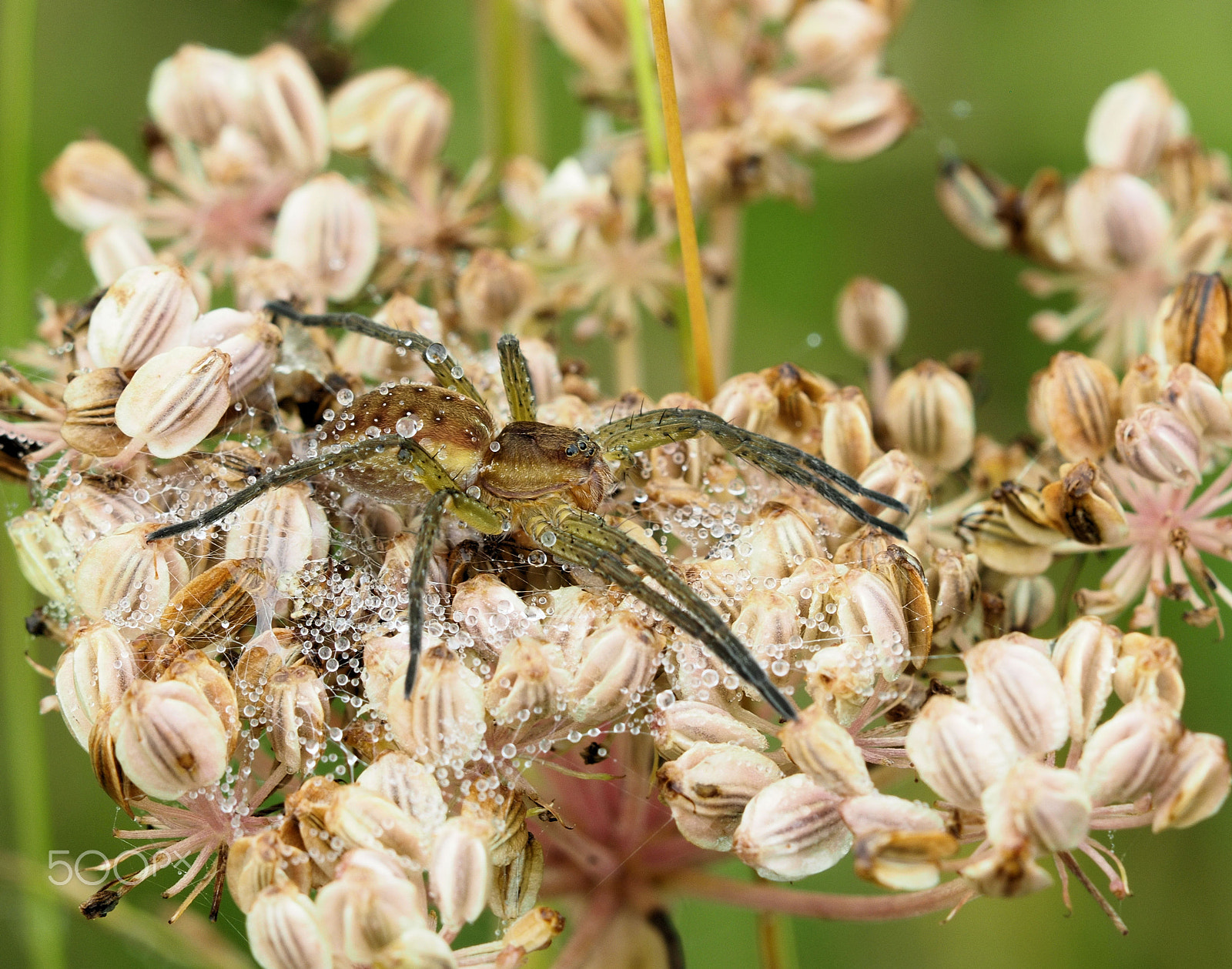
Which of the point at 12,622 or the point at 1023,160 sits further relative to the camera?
the point at 1023,160

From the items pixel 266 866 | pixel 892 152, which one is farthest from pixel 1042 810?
pixel 892 152

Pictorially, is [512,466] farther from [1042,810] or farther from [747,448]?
[1042,810]

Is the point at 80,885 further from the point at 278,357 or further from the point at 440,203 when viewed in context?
the point at 440,203

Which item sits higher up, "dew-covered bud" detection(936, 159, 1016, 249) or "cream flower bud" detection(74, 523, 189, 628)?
"dew-covered bud" detection(936, 159, 1016, 249)

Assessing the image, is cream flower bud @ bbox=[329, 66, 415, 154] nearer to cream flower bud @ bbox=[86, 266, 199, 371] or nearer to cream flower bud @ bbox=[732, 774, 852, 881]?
cream flower bud @ bbox=[86, 266, 199, 371]

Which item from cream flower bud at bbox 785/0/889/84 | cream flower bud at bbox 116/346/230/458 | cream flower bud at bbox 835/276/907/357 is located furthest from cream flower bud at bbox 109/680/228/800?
cream flower bud at bbox 785/0/889/84

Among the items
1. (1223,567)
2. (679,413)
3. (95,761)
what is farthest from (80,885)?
(1223,567)
